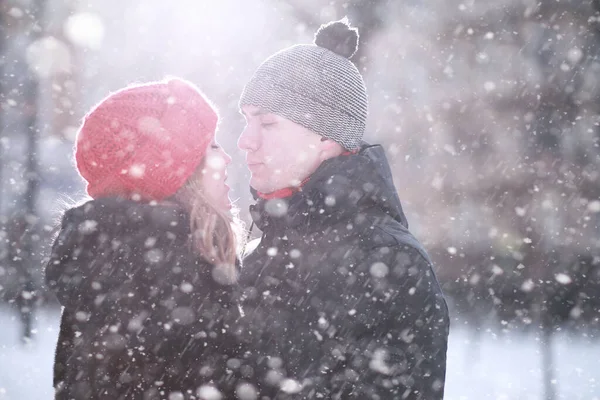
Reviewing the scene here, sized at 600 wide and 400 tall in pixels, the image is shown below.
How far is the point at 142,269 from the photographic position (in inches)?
66.2

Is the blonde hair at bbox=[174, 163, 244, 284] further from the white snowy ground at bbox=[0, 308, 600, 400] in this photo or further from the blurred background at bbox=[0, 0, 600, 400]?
the blurred background at bbox=[0, 0, 600, 400]

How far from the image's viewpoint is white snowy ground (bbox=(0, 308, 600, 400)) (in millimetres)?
4918

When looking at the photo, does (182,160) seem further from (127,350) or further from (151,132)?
(127,350)

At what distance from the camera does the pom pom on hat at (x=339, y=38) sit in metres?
2.57

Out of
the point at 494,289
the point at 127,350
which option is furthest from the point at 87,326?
the point at 494,289

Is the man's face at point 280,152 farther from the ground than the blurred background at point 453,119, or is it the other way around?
the blurred background at point 453,119

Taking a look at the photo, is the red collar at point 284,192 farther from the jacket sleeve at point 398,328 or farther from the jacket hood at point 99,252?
the jacket hood at point 99,252

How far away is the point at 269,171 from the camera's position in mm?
2441

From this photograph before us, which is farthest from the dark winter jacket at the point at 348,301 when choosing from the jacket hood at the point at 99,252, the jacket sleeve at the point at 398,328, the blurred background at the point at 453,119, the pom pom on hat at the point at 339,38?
the blurred background at the point at 453,119

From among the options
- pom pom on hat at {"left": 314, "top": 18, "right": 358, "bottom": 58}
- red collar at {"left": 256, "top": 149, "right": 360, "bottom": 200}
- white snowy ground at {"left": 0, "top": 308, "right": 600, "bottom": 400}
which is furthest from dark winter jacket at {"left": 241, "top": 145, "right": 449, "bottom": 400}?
white snowy ground at {"left": 0, "top": 308, "right": 600, "bottom": 400}

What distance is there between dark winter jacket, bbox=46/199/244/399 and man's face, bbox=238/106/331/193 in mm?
764

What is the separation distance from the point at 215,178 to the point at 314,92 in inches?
28.8

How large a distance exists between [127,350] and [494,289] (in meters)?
10.9

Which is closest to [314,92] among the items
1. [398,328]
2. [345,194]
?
[345,194]
